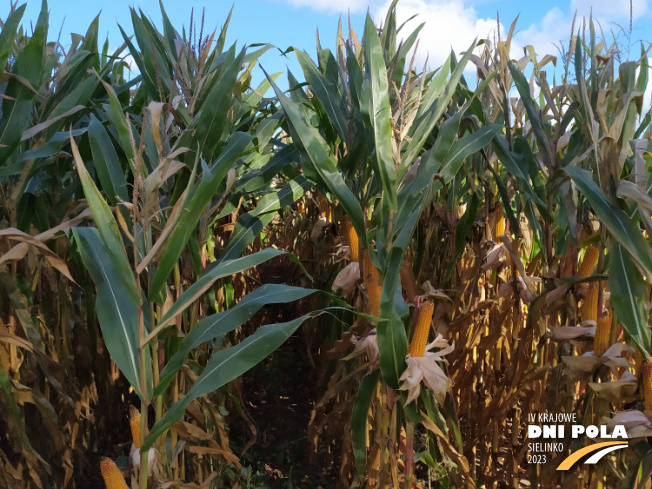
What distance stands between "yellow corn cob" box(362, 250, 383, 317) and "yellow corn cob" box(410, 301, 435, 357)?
0.18 meters

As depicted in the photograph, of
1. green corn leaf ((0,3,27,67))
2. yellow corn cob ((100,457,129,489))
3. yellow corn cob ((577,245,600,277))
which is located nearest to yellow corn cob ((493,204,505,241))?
yellow corn cob ((577,245,600,277))

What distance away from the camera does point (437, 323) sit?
215cm

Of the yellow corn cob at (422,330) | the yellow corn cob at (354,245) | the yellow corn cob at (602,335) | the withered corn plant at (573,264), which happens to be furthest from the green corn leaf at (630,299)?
the yellow corn cob at (354,245)

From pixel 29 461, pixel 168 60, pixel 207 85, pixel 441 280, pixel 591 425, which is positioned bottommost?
pixel 29 461

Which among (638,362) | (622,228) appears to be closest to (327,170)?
(622,228)

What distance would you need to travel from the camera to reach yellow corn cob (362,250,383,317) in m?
1.79

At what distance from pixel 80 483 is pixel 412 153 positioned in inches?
90.2

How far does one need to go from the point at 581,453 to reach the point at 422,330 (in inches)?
28.0

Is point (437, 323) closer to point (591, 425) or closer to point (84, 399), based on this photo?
point (591, 425)

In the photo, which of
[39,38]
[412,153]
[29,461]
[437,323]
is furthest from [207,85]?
[29,461]

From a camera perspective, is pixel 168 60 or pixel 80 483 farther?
pixel 80 483

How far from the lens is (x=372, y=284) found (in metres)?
1.79

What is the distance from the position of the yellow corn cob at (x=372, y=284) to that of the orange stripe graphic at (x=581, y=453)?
31.6 inches

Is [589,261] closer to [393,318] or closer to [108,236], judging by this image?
[393,318]
